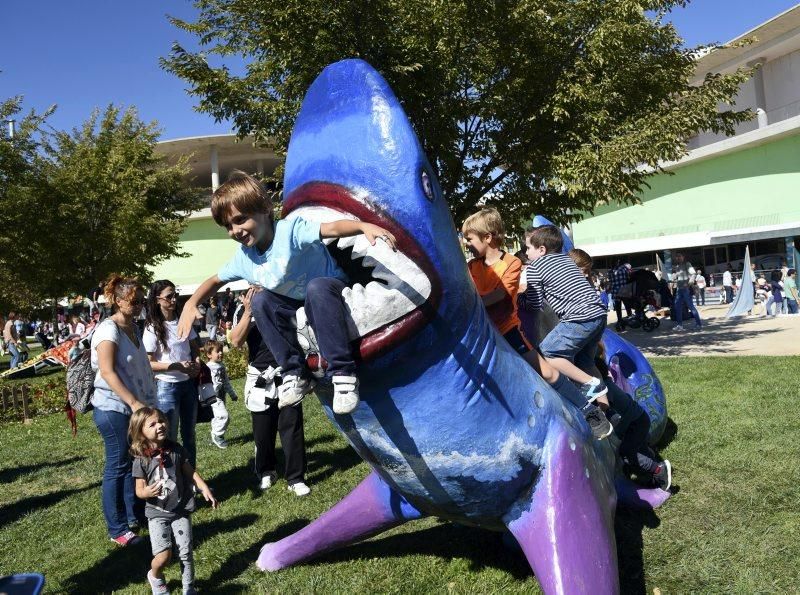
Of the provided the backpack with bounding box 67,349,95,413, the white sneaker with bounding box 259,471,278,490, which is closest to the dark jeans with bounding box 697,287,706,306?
the white sneaker with bounding box 259,471,278,490

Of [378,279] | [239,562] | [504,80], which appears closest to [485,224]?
[378,279]

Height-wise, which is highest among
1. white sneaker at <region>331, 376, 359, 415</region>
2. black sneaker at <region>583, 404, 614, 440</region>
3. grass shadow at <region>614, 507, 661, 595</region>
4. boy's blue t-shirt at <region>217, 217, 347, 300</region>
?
boy's blue t-shirt at <region>217, 217, 347, 300</region>

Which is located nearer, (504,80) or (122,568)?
(122,568)

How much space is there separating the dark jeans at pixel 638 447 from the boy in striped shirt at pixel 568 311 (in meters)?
0.63

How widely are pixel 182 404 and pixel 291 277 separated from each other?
12.4 ft

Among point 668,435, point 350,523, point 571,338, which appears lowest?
point 668,435

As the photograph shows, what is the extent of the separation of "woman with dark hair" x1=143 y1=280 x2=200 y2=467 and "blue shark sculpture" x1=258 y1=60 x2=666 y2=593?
2.97 metres

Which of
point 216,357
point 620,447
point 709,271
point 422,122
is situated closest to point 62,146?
point 422,122

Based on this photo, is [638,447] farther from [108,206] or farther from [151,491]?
[108,206]

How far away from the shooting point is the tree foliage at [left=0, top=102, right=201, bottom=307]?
18234 mm

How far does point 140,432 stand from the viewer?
3826 mm

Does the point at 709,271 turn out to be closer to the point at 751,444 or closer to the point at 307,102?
the point at 751,444

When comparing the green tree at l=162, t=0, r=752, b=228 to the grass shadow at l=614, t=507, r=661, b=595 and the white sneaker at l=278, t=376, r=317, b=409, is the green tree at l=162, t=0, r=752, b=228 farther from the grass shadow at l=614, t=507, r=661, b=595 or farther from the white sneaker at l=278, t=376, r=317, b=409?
the white sneaker at l=278, t=376, r=317, b=409

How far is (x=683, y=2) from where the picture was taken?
11.3 m
